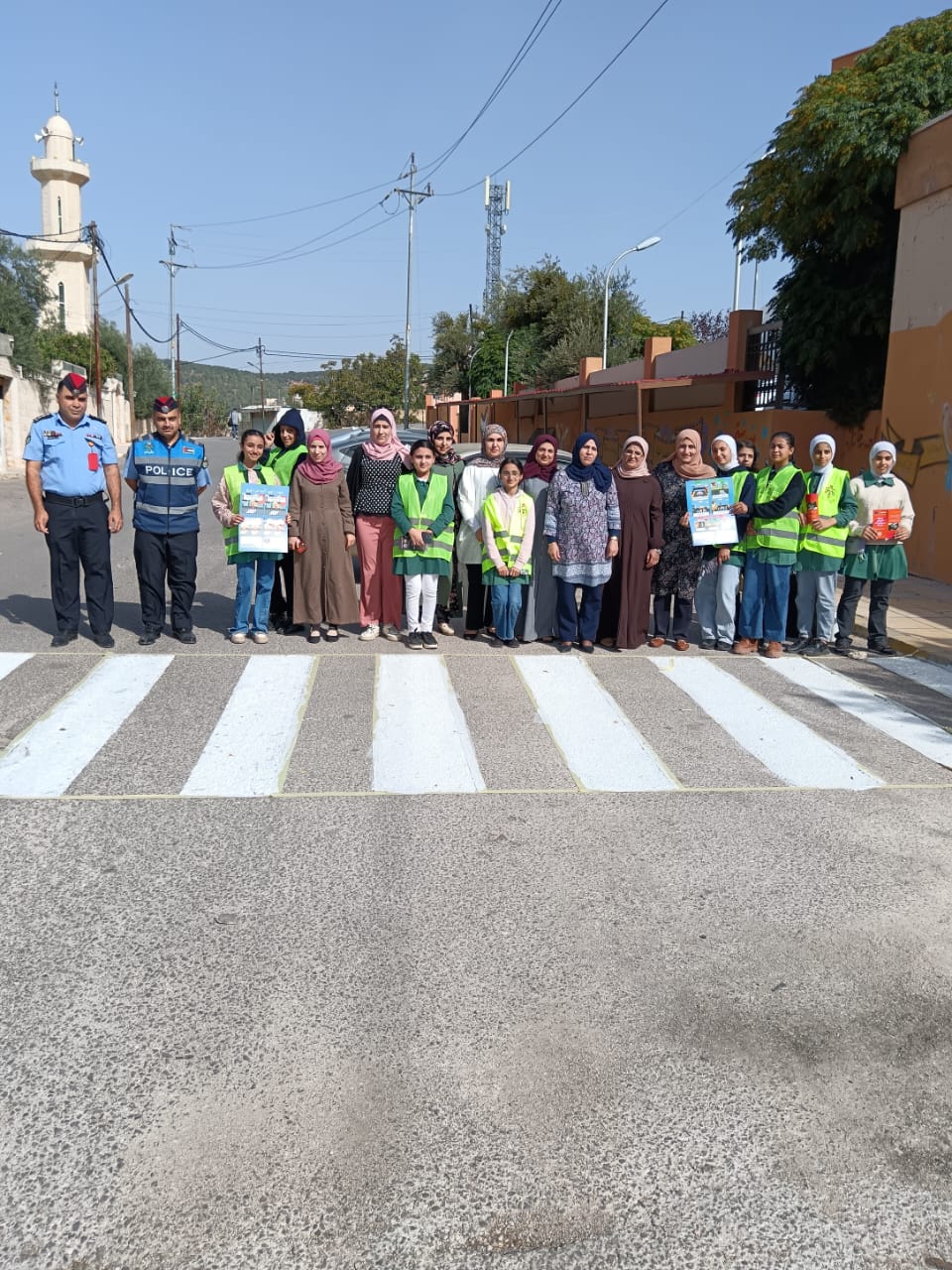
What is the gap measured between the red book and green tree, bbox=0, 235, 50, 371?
120 ft

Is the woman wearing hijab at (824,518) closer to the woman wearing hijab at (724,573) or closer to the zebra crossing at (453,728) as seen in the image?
the woman wearing hijab at (724,573)

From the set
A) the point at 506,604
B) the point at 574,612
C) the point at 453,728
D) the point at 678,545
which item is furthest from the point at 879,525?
the point at 453,728

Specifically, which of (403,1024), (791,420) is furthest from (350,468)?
(791,420)

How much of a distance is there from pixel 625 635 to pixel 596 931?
16.8 feet

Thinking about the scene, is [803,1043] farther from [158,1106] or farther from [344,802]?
[344,802]

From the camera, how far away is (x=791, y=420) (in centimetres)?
1850

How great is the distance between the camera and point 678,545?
9039 mm

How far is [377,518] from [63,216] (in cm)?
7077

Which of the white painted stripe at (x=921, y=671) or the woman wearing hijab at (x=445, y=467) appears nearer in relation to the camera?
the white painted stripe at (x=921, y=671)

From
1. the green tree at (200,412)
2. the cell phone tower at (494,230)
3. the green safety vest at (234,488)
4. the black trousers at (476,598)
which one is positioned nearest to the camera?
the green safety vest at (234,488)

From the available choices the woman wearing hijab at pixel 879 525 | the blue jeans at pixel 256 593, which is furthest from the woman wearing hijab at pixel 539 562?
the woman wearing hijab at pixel 879 525

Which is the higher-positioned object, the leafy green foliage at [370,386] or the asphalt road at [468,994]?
the leafy green foliage at [370,386]

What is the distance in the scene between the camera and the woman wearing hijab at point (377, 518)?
9.00 metres

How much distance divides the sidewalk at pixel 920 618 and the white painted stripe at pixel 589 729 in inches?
132
